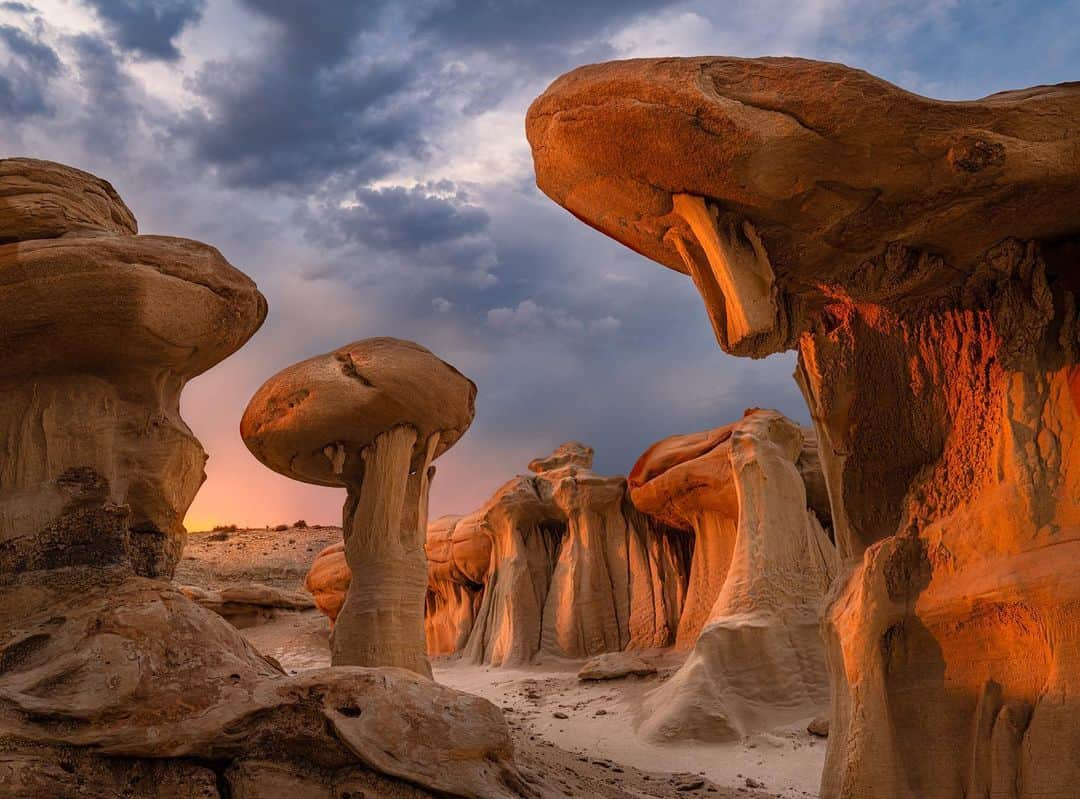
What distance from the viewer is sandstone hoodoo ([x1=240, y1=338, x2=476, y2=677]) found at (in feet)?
29.3

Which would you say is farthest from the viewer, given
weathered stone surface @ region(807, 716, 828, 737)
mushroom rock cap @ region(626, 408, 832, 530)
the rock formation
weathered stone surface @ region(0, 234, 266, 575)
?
mushroom rock cap @ region(626, 408, 832, 530)

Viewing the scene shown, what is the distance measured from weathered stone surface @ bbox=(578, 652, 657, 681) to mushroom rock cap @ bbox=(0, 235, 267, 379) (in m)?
7.30

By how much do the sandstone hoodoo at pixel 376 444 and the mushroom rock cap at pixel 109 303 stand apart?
325cm

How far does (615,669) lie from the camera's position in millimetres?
11328

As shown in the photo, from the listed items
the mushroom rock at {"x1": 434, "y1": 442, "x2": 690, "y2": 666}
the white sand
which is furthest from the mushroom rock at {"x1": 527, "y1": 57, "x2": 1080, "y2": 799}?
the mushroom rock at {"x1": 434, "y1": 442, "x2": 690, "y2": 666}

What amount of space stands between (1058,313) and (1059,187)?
65cm

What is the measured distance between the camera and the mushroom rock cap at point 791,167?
154 inches

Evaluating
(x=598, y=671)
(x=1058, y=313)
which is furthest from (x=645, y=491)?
(x=1058, y=313)

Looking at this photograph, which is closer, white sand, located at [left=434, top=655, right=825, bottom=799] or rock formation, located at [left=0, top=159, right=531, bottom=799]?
rock formation, located at [left=0, top=159, right=531, bottom=799]

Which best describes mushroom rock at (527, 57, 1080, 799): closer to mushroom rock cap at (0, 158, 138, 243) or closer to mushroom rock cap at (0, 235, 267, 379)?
mushroom rock cap at (0, 235, 267, 379)

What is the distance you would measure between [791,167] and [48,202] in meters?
4.35

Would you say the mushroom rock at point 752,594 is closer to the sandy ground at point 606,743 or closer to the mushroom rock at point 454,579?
the sandy ground at point 606,743

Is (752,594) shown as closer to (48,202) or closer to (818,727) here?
(818,727)

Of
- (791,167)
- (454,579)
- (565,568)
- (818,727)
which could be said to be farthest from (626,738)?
(454,579)
